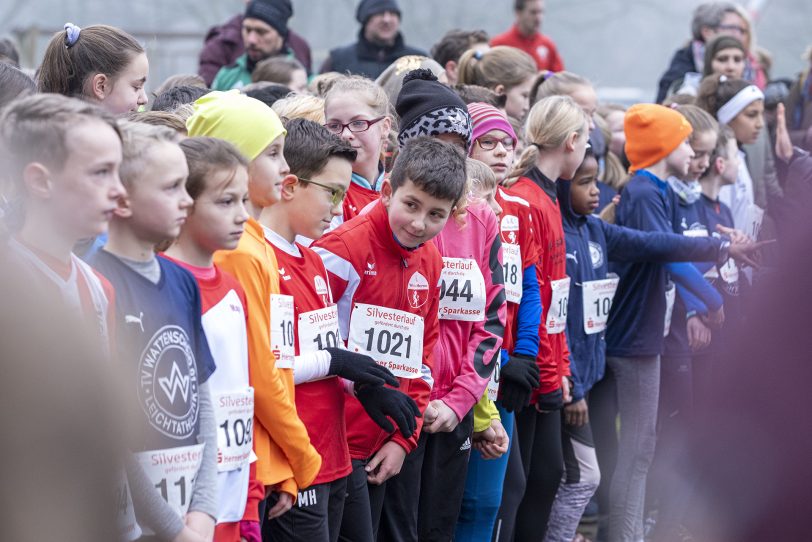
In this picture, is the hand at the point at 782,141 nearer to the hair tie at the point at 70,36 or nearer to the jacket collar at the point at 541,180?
the jacket collar at the point at 541,180

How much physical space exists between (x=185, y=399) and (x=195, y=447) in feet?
0.44

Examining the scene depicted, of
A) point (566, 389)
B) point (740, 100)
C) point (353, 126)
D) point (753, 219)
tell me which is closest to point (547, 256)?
point (566, 389)

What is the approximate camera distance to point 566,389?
19.5 ft

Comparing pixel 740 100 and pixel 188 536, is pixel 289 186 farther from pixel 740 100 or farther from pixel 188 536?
pixel 740 100

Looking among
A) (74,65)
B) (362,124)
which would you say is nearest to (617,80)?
(362,124)

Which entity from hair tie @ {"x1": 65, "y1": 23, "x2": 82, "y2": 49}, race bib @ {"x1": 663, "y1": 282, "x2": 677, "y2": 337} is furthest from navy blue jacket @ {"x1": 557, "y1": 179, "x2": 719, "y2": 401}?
hair tie @ {"x1": 65, "y1": 23, "x2": 82, "y2": 49}

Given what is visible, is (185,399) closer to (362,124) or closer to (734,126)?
(362,124)

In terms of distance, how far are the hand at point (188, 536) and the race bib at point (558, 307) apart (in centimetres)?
291

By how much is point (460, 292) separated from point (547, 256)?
3.08 ft

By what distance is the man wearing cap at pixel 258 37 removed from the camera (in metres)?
8.74

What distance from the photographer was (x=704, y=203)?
24.4 feet

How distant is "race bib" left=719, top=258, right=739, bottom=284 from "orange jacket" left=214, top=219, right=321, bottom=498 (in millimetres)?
4117

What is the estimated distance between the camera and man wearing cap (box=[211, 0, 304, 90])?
8.74 meters

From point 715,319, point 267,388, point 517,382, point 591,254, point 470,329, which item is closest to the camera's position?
point 267,388
